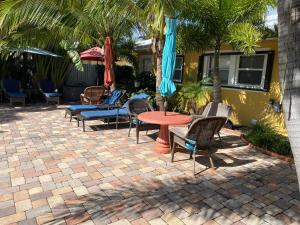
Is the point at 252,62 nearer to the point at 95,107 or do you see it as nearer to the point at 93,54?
the point at 95,107

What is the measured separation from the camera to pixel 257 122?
29.6 ft

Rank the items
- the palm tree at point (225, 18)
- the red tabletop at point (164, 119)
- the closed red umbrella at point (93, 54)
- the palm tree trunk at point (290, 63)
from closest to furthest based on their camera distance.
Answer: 1. the palm tree trunk at point (290, 63)
2. the red tabletop at point (164, 119)
3. the palm tree at point (225, 18)
4. the closed red umbrella at point (93, 54)

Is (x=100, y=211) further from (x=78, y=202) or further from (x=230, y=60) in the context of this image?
(x=230, y=60)

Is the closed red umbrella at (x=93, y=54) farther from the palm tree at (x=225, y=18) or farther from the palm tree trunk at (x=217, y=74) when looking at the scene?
the palm tree trunk at (x=217, y=74)

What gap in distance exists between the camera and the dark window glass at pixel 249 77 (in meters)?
9.27

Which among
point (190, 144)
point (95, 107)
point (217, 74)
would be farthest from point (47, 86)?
point (190, 144)

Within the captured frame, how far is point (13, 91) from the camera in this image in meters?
13.1

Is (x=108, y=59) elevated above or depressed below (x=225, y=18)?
below

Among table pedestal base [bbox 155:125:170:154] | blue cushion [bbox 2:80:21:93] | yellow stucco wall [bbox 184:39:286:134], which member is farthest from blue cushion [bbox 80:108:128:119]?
blue cushion [bbox 2:80:21:93]

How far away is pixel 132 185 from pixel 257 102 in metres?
6.17

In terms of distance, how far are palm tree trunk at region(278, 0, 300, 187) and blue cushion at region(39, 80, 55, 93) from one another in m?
13.6

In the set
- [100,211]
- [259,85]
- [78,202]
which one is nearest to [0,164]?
[78,202]

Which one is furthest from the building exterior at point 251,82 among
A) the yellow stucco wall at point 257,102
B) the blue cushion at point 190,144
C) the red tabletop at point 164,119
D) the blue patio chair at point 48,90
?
the blue patio chair at point 48,90

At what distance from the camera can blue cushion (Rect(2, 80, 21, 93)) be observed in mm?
13000
